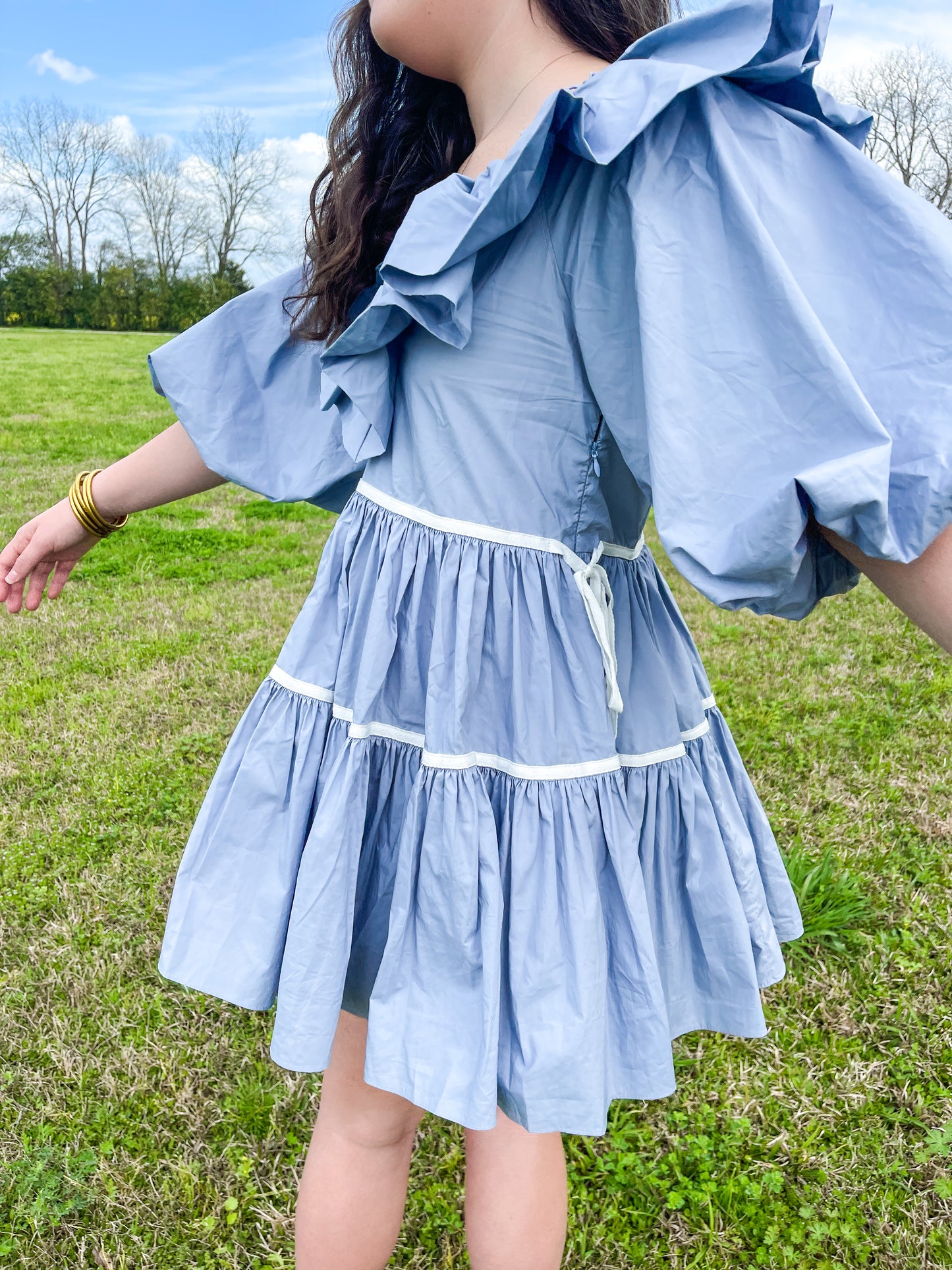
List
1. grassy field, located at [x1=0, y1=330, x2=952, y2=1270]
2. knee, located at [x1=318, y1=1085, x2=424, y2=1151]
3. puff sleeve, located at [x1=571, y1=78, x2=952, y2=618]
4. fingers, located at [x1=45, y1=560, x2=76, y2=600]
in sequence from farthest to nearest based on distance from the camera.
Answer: grassy field, located at [x1=0, y1=330, x2=952, y2=1270] < fingers, located at [x1=45, y1=560, x2=76, y2=600] < knee, located at [x1=318, y1=1085, x2=424, y2=1151] < puff sleeve, located at [x1=571, y1=78, x2=952, y2=618]

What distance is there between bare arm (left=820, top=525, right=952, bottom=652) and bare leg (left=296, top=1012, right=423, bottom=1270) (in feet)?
2.55

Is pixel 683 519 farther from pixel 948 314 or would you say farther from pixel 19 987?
pixel 19 987

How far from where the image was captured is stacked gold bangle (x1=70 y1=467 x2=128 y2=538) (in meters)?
1.30

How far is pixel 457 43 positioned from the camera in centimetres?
98

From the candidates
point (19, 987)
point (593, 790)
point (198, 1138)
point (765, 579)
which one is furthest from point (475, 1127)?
point (19, 987)

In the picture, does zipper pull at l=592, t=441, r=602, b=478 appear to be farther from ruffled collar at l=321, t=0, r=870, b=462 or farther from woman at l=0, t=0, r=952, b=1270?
ruffled collar at l=321, t=0, r=870, b=462

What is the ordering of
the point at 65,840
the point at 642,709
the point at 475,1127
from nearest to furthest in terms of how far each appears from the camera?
the point at 475,1127 < the point at 642,709 < the point at 65,840

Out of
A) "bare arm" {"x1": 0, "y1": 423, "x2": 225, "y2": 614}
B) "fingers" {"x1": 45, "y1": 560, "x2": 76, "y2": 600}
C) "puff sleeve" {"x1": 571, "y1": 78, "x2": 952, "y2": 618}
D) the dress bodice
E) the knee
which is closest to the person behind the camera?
"puff sleeve" {"x1": 571, "y1": 78, "x2": 952, "y2": 618}

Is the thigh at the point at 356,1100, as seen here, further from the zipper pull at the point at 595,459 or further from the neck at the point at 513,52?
the neck at the point at 513,52

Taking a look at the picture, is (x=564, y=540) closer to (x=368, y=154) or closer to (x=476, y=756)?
(x=476, y=756)

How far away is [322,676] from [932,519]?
636 mm

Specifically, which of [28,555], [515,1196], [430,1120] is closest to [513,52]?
[28,555]

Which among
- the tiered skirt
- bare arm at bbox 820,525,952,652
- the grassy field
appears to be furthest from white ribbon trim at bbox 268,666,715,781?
the grassy field

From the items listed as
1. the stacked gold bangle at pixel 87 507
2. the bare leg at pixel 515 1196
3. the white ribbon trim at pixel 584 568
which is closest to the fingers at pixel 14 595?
the stacked gold bangle at pixel 87 507
